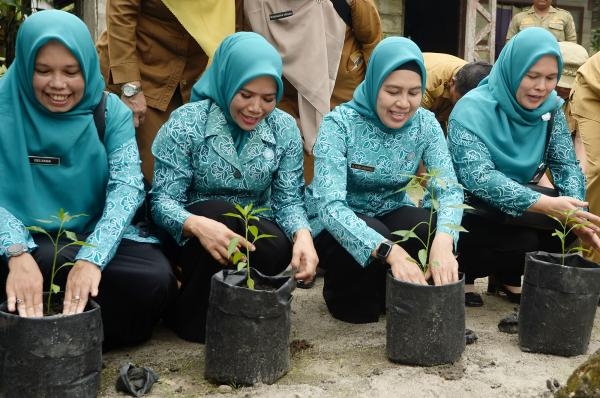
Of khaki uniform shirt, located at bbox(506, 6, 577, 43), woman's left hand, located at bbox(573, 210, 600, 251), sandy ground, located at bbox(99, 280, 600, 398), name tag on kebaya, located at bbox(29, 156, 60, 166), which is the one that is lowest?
sandy ground, located at bbox(99, 280, 600, 398)

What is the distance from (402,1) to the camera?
10297 mm

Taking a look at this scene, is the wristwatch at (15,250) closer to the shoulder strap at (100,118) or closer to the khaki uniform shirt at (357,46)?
the shoulder strap at (100,118)

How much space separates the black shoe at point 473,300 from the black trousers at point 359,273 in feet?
1.87

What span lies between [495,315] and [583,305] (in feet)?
2.43

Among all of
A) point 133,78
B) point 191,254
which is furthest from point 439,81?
point 191,254

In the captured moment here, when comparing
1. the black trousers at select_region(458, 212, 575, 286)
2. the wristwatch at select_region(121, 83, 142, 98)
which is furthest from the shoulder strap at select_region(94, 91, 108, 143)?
the black trousers at select_region(458, 212, 575, 286)

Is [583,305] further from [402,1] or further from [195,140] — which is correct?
[402,1]

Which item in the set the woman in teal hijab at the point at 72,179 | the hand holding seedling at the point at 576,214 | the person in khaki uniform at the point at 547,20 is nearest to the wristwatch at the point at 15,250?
the woman in teal hijab at the point at 72,179

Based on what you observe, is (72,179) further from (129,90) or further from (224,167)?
(129,90)

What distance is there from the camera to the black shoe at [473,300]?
148 inches

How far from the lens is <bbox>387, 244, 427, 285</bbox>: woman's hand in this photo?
9.21ft

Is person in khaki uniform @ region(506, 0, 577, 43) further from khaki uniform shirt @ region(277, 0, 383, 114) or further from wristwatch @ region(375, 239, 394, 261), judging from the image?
wristwatch @ region(375, 239, 394, 261)

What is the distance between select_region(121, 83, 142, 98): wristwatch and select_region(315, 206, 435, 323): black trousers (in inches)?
45.6

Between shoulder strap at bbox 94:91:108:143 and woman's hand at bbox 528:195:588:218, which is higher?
shoulder strap at bbox 94:91:108:143
